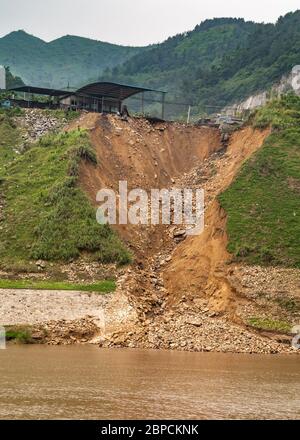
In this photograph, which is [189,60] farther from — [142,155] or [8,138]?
[142,155]

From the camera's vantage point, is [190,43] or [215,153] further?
[190,43]

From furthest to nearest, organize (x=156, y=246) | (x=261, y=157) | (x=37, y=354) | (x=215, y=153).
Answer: (x=215, y=153) < (x=261, y=157) < (x=156, y=246) < (x=37, y=354)

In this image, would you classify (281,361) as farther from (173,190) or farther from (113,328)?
(173,190)

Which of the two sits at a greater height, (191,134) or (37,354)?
(191,134)

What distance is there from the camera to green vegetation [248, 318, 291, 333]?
40844mm

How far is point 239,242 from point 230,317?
633 cm

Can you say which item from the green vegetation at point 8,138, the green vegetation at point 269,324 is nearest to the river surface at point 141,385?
the green vegetation at point 269,324

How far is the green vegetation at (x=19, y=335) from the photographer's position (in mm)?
38312

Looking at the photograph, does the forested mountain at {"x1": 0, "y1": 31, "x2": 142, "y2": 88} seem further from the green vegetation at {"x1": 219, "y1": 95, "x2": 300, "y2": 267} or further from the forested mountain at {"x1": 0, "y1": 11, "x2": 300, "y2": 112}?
the green vegetation at {"x1": 219, "y1": 95, "x2": 300, "y2": 267}

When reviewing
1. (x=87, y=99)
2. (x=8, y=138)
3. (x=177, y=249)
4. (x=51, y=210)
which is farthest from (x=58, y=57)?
(x=177, y=249)

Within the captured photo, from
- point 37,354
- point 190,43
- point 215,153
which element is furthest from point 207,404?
point 190,43

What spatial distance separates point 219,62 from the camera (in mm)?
131250

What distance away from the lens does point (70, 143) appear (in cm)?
5828

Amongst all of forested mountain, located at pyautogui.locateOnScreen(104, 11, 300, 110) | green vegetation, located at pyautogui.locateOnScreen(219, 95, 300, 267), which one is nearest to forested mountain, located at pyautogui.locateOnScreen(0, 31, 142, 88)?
forested mountain, located at pyautogui.locateOnScreen(104, 11, 300, 110)
